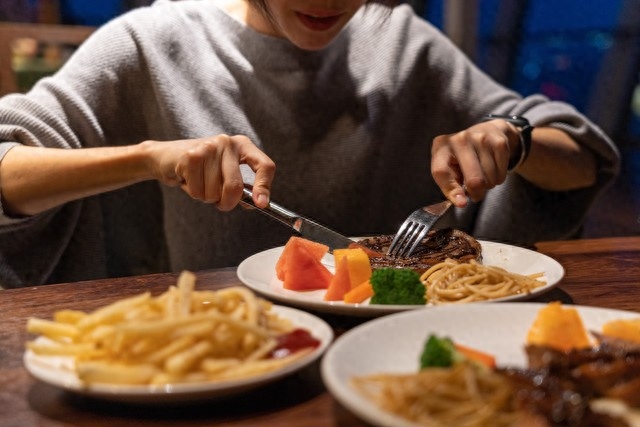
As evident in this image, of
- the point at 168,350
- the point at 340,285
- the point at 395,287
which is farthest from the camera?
the point at 340,285

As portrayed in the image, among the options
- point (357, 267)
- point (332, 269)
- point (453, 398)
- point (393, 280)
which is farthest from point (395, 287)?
point (453, 398)

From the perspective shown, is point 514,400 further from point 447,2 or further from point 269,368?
point 447,2

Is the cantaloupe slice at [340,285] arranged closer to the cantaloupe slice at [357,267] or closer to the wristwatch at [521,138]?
the cantaloupe slice at [357,267]

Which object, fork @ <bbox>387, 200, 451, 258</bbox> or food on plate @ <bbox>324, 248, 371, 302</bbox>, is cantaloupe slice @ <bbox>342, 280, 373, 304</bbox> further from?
fork @ <bbox>387, 200, 451, 258</bbox>

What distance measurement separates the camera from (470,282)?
5.12 ft

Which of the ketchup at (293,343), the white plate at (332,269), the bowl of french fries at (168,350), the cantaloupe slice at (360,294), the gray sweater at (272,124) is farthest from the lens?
the gray sweater at (272,124)

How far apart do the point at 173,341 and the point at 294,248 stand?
24.7 inches

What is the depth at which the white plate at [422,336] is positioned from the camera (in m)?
1.05

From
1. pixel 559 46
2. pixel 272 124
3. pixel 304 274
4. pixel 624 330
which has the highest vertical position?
pixel 624 330

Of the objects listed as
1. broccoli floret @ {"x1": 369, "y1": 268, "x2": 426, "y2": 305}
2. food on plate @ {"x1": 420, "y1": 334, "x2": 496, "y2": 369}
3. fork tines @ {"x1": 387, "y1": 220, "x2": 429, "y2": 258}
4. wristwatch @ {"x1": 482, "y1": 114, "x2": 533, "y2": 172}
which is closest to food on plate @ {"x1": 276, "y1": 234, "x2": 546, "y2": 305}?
broccoli floret @ {"x1": 369, "y1": 268, "x2": 426, "y2": 305}

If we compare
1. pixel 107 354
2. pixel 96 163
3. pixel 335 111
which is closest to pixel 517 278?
pixel 107 354

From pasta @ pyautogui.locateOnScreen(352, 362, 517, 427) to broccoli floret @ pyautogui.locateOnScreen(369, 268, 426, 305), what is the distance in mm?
444

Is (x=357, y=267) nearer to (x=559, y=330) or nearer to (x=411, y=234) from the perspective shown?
(x=411, y=234)

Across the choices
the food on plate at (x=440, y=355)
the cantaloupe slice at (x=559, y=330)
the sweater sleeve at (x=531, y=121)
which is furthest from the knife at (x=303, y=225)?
the sweater sleeve at (x=531, y=121)
